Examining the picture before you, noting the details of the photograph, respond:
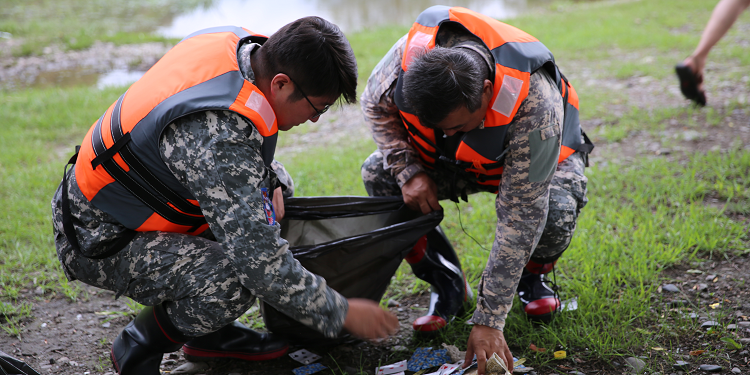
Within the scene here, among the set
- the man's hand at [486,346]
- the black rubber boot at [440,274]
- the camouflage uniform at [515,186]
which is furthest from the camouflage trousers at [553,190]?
the man's hand at [486,346]

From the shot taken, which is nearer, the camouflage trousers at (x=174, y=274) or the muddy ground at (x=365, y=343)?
the camouflage trousers at (x=174, y=274)

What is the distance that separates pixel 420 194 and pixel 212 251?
93cm

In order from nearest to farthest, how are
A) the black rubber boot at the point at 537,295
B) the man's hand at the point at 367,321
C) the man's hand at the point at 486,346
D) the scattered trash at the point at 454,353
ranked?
1. the man's hand at the point at 367,321
2. the man's hand at the point at 486,346
3. the scattered trash at the point at 454,353
4. the black rubber boot at the point at 537,295

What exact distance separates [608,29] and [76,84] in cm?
828

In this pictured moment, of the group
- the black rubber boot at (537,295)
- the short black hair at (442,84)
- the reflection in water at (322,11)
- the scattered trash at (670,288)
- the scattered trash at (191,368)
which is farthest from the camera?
the reflection in water at (322,11)

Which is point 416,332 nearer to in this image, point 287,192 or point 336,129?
point 287,192

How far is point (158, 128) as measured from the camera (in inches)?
67.7

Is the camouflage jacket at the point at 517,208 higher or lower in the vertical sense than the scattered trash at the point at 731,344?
higher

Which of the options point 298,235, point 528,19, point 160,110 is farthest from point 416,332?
point 528,19

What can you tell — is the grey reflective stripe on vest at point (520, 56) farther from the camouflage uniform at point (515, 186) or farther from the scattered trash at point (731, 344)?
the scattered trash at point (731, 344)

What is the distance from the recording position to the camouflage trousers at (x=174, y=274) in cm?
194

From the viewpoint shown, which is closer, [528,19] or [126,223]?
[126,223]

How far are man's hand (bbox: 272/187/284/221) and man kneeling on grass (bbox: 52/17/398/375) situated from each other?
0.63ft

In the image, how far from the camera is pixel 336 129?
230 inches
